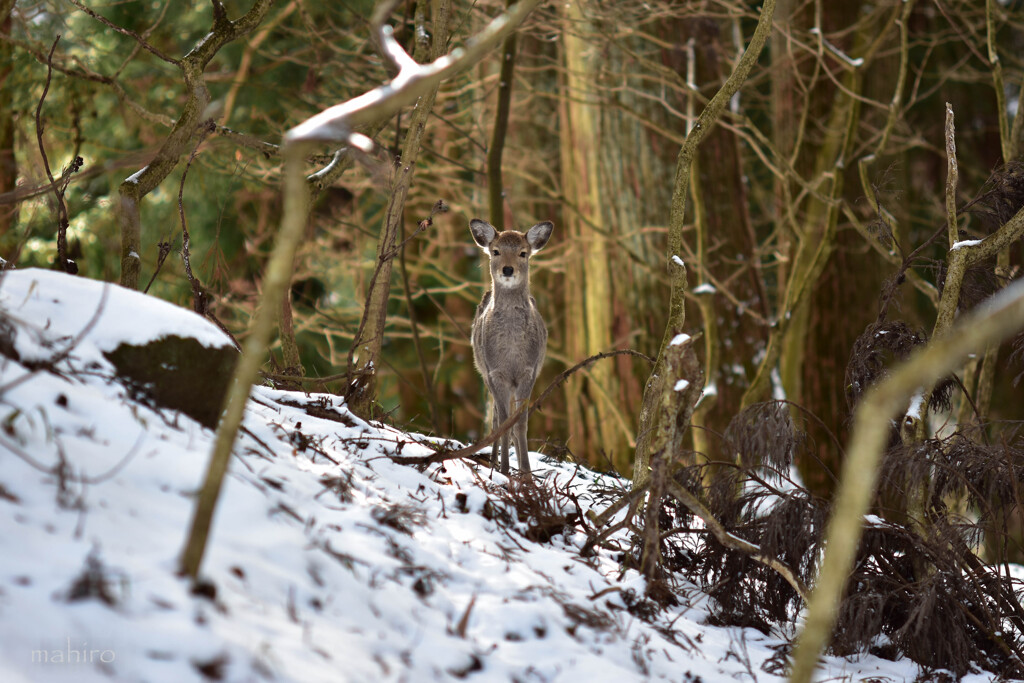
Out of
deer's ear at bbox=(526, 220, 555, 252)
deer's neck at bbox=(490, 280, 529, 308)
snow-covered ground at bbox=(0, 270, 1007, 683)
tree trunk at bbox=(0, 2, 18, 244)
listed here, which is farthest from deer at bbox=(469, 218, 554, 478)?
tree trunk at bbox=(0, 2, 18, 244)

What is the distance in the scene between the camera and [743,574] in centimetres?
404

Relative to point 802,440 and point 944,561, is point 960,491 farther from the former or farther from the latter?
point 802,440

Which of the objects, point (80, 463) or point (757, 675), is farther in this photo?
point (757, 675)

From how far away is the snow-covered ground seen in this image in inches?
86.7

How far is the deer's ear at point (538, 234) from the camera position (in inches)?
252

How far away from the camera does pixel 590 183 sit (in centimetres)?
1083

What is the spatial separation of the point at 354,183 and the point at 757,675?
838 cm

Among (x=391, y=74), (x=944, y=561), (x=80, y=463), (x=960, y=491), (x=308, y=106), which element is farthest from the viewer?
(x=308, y=106)

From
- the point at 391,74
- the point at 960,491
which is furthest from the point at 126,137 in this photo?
the point at 960,491

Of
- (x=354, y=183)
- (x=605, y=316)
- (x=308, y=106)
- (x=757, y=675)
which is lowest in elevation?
(x=757, y=675)

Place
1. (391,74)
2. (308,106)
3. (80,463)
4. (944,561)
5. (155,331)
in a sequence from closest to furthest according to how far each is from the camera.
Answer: (80,463), (155,331), (944,561), (391,74), (308,106)

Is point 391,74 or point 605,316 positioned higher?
point 391,74

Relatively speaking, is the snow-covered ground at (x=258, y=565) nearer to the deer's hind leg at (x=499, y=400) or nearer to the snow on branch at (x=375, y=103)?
the snow on branch at (x=375, y=103)

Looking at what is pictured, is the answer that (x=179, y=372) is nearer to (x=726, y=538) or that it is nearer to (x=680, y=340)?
(x=680, y=340)
